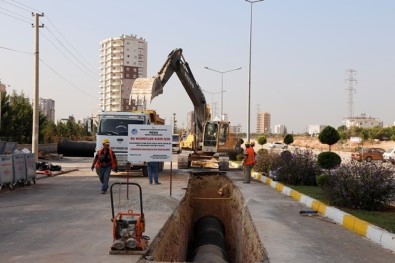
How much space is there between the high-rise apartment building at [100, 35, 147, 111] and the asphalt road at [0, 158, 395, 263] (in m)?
116

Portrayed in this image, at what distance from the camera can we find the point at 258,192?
16.9 meters

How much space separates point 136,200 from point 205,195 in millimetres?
8019

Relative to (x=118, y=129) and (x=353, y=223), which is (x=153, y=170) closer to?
(x=118, y=129)

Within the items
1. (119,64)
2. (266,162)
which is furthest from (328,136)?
(119,64)

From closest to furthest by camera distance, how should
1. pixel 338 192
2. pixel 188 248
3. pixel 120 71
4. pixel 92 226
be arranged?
1. pixel 92 226
2. pixel 338 192
3. pixel 188 248
4. pixel 120 71

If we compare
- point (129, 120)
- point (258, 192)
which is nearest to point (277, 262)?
point (258, 192)

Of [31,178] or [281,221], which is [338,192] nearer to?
[281,221]

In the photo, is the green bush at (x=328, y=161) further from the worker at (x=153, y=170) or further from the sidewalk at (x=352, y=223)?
the worker at (x=153, y=170)

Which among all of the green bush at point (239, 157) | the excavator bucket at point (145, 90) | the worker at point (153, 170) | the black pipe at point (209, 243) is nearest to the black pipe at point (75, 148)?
the green bush at point (239, 157)

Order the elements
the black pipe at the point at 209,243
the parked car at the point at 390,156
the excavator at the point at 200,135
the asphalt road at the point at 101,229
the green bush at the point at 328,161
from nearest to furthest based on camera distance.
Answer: the asphalt road at the point at 101,229 < the black pipe at the point at 209,243 < the green bush at the point at 328,161 < the excavator at the point at 200,135 < the parked car at the point at 390,156

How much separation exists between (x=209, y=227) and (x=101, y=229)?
6.22m

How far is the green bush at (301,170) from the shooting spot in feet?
61.3

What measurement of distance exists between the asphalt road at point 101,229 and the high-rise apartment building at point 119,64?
11597 centimetres

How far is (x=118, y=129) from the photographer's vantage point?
20.6 metres
